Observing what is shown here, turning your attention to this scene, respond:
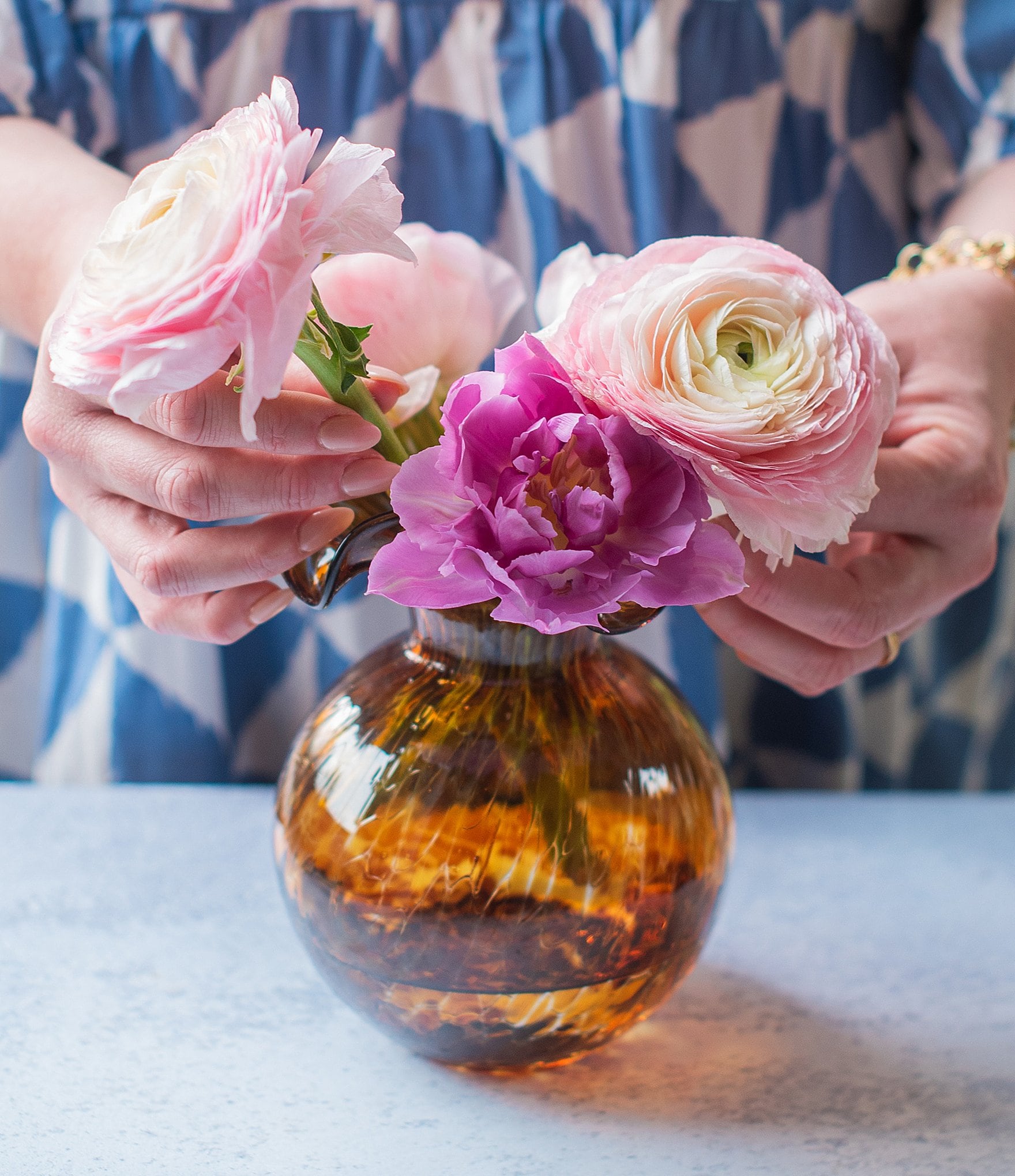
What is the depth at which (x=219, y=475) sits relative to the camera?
0.32m

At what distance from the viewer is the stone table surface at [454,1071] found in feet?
1.16

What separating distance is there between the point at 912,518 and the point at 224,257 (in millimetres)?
275

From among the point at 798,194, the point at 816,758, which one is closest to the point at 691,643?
the point at 816,758

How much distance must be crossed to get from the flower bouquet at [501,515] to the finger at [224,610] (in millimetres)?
33

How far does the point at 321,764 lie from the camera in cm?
36

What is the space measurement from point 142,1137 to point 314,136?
0.32 metres

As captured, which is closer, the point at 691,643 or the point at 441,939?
the point at 441,939

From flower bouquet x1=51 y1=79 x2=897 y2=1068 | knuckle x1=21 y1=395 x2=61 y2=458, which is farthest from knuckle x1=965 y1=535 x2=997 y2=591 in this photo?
knuckle x1=21 y1=395 x2=61 y2=458

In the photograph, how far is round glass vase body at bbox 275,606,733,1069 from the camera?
1.06 ft

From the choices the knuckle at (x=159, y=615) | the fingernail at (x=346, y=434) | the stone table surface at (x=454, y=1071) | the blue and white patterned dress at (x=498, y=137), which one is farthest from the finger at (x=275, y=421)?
the blue and white patterned dress at (x=498, y=137)

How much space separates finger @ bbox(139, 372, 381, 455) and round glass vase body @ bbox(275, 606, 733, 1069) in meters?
0.07

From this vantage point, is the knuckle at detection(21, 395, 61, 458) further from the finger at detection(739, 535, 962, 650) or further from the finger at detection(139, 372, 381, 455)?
the finger at detection(739, 535, 962, 650)

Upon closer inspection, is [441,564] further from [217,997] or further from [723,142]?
[723,142]

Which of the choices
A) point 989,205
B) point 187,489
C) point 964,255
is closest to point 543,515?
point 187,489
